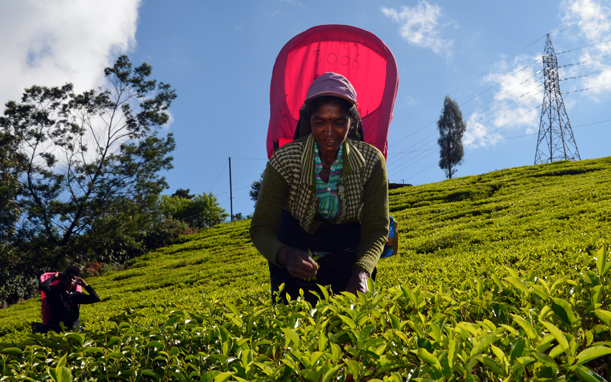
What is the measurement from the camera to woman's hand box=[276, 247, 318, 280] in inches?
83.2

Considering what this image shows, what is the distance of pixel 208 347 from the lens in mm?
1550

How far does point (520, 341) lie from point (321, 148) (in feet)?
5.19

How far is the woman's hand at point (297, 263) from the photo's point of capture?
6.93ft

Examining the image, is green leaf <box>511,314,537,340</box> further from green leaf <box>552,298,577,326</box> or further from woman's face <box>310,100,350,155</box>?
woman's face <box>310,100,350,155</box>

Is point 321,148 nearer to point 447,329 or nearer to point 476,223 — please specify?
point 447,329

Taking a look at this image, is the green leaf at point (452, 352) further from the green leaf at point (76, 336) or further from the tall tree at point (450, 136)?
the tall tree at point (450, 136)

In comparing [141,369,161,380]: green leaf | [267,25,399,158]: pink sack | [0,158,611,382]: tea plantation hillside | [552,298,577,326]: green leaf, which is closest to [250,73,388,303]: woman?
[0,158,611,382]: tea plantation hillside

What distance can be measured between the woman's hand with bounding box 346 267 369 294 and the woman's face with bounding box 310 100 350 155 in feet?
2.44

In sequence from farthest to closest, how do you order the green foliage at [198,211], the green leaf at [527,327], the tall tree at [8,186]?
1. the green foliage at [198,211]
2. the tall tree at [8,186]
3. the green leaf at [527,327]

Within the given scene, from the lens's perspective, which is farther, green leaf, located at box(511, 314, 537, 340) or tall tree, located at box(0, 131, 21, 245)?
tall tree, located at box(0, 131, 21, 245)

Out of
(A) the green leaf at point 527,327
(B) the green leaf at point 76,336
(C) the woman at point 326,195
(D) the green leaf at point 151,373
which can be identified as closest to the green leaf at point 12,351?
(B) the green leaf at point 76,336

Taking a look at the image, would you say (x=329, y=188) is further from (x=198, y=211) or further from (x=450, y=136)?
(x=450, y=136)

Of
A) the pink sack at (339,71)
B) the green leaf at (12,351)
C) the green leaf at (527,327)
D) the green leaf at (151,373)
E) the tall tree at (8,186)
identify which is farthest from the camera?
the tall tree at (8,186)

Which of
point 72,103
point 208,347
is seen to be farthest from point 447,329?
point 72,103
